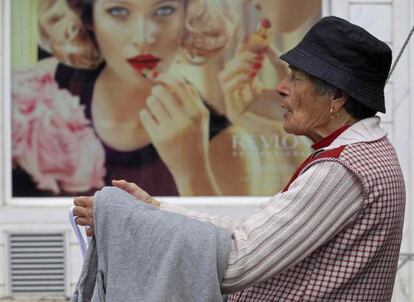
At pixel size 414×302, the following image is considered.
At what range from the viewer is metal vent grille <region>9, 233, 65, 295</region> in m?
6.79

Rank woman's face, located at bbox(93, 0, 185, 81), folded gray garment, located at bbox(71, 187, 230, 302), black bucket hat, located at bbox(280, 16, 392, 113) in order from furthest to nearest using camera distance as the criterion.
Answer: woman's face, located at bbox(93, 0, 185, 81), black bucket hat, located at bbox(280, 16, 392, 113), folded gray garment, located at bbox(71, 187, 230, 302)

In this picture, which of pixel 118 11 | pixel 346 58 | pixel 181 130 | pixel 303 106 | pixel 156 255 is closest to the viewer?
pixel 156 255

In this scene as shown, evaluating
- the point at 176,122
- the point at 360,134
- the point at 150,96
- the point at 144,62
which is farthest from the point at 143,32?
the point at 360,134

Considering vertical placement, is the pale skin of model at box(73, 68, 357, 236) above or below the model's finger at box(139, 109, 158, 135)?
above

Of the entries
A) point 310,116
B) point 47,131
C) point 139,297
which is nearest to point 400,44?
point 47,131

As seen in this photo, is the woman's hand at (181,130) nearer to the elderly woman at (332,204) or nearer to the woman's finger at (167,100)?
the woman's finger at (167,100)

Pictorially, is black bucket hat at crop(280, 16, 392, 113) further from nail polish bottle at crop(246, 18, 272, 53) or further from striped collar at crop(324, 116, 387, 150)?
nail polish bottle at crop(246, 18, 272, 53)

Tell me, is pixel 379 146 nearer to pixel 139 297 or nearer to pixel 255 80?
pixel 139 297

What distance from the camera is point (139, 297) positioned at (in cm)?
205

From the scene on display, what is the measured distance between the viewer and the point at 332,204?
6.81 ft

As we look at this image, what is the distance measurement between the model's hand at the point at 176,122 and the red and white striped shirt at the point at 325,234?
15.4 feet

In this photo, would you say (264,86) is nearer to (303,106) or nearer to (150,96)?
(150,96)

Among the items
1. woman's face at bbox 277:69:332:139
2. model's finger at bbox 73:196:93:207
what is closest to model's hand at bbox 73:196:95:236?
model's finger at bbox 73:196:93:207

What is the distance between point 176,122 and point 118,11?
952mm
